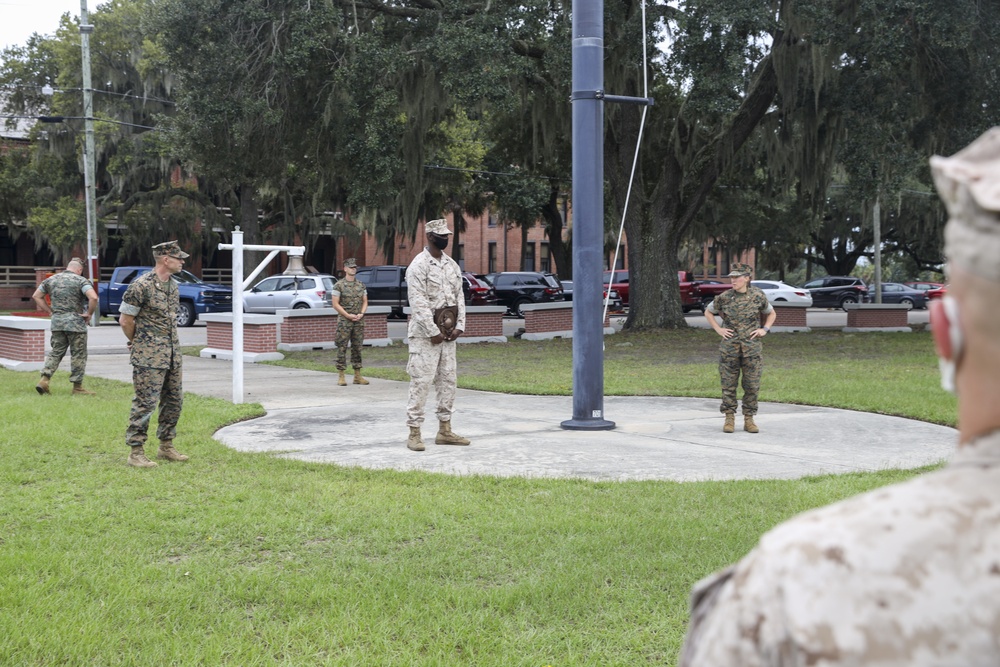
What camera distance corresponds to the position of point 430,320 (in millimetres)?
9188

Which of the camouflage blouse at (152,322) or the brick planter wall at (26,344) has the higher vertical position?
the camouflage blouse at (152,322)

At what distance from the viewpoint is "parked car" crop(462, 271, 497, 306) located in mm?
35750

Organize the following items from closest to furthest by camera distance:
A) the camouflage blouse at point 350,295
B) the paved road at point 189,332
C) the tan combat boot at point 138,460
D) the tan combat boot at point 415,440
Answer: the tan combat boot at point 138,460
the tan combat boot at point 415,440
the camouflage blouse at point 350,295
the paved road at point 189,332

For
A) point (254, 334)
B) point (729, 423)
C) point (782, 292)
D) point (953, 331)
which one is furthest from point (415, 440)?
point (782, 292)

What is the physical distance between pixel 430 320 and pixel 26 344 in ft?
35.2

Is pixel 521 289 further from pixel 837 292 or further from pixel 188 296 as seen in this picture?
pixel 837 292

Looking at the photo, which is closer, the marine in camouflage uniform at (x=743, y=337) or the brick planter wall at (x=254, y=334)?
the marine in camouflage uniform at (x=743, y=337)

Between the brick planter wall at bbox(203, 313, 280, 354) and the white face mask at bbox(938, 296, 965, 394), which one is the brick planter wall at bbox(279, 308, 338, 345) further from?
the white face mask at bbox(938, 296, 965, 394)

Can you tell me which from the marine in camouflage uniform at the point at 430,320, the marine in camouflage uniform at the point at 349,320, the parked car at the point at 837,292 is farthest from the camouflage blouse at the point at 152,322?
the parked car at the point at 837,292

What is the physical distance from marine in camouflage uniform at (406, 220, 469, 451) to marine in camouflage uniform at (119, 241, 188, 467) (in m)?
1.97

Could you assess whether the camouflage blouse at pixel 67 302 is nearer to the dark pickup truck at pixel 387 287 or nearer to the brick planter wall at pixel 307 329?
the brick planter wall at pixel 307 329

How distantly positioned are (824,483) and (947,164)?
6.69 metres

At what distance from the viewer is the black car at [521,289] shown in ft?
123

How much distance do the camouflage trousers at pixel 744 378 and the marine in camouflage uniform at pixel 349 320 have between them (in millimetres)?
6451
